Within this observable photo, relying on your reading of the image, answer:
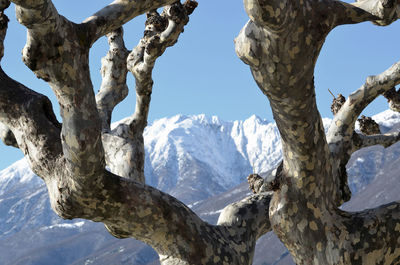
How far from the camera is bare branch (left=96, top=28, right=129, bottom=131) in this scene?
10055 mm

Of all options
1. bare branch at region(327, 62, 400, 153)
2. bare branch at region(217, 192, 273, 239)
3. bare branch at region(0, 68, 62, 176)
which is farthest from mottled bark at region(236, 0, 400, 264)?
bare branch at region(0, 68, 62, 176)

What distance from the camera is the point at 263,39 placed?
4344 millimetres

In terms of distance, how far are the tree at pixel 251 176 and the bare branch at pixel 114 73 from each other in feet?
4.85

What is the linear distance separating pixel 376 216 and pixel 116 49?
19.3 feet

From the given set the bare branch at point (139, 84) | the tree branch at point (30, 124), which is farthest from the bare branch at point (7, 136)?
the bare branch at point (139, 84)

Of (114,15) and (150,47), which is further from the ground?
(150,47)

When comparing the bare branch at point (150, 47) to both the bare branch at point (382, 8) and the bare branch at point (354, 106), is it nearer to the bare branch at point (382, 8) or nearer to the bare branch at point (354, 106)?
the bare branch at point (354, 106)

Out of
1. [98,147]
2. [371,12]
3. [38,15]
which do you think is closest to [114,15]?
[98,147]

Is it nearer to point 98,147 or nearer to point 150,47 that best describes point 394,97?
point 150,47

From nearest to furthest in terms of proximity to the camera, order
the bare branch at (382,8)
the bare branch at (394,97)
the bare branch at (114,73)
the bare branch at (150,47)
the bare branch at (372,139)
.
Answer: the bare branch at (382,8) → the bare branch at (150,47) → the bare branch at (372,139) → the bare branch at (114,73) → the bare branch at (394,97)

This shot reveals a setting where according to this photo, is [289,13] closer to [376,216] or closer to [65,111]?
[65,111]

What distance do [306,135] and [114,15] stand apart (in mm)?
2515

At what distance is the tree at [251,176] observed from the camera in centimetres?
457

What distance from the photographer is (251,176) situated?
8.34 metres
